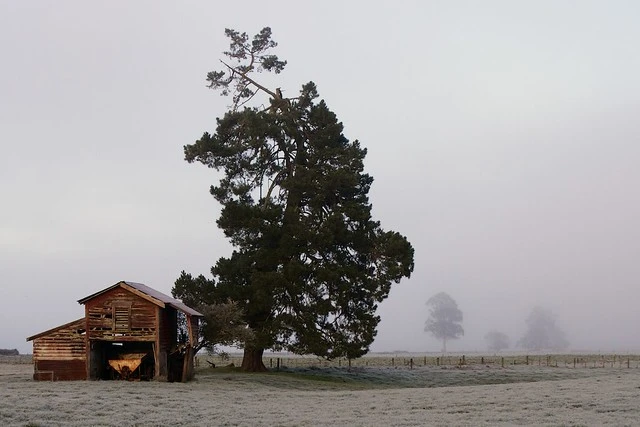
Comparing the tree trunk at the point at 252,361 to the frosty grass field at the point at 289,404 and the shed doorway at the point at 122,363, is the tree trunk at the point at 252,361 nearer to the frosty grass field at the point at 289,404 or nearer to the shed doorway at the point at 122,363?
the frosty grass field at the point at 289,404

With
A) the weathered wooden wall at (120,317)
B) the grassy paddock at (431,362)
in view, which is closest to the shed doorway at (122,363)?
the weathered wooden wall at (120,317)

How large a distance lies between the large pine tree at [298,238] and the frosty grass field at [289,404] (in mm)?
5487

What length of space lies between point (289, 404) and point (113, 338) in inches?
583

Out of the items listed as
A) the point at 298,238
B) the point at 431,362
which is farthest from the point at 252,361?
the point at 431,362

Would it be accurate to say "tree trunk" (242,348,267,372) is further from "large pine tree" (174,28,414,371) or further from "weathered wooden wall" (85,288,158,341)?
"weathered wooden wall" (85,288,158,341)

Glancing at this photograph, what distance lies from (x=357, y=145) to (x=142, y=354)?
24.5 metres

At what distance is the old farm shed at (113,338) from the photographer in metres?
44.4

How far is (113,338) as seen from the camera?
44.5 metres

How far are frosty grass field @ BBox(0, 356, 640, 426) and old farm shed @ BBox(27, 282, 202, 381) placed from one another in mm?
1865

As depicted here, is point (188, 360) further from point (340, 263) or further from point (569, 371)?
point (569, 371)

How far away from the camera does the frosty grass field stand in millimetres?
27172

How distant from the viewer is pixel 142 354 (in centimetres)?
4538

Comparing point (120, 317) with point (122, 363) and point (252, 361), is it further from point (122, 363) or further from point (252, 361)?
point (252, 361)

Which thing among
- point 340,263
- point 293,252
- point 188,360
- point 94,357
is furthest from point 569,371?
point 94,357
